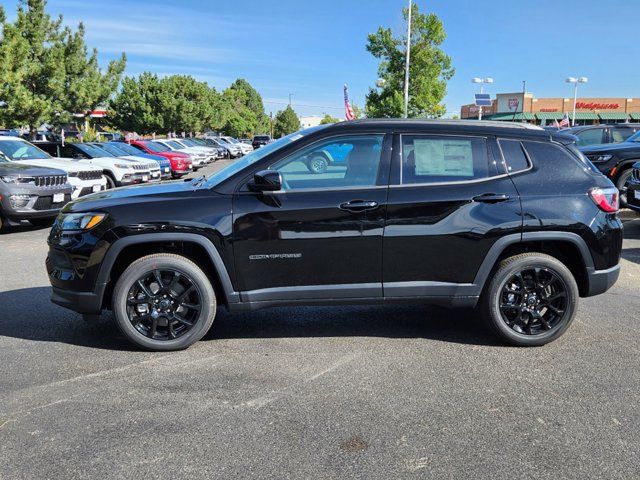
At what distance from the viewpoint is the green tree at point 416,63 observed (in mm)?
34469

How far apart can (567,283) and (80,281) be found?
3.81 meters

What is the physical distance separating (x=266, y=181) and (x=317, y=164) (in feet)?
1.70

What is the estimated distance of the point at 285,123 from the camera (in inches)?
4567

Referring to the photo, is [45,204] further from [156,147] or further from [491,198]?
[156,147]

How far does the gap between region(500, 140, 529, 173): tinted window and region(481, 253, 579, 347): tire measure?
27.5 inches

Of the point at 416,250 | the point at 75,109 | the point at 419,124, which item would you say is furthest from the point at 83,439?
the point at 75,109

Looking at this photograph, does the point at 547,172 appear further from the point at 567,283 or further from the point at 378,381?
the point at 378,381

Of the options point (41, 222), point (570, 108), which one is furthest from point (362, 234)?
point (570, 108)

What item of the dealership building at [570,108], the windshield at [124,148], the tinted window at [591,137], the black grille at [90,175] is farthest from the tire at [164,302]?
the dealership building at [570,108]

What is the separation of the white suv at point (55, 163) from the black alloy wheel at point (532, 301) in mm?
10179

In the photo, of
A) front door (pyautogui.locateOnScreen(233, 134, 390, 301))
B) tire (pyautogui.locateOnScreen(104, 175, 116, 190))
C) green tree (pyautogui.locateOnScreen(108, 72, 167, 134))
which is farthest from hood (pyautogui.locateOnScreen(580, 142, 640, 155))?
green tree (pyautogui.locateOnScreen(108, 72, 167, 134))

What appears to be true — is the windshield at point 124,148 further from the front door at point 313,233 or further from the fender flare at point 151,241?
the front door at point 313,233

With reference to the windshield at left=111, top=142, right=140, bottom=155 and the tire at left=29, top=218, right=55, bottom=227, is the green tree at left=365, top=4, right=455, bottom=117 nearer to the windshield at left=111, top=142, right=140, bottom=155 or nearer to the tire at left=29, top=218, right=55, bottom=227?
the windshield at left=111, top=142, right=140, bottom=155

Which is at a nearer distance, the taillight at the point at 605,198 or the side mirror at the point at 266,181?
the side mirror at the point at 266,181
